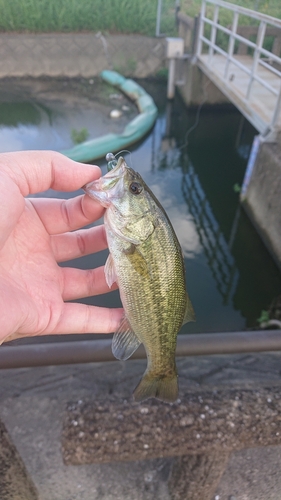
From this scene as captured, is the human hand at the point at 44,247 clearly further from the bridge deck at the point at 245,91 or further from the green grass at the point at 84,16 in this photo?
the green grass at the point at 84,16

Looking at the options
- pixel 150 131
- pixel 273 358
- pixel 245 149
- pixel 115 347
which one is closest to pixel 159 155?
pixel 150 131

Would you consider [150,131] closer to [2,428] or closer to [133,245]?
[133,245]

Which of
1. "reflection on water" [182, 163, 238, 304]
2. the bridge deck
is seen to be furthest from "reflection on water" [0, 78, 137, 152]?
"reflection on water" [182, 163, 238, 304]

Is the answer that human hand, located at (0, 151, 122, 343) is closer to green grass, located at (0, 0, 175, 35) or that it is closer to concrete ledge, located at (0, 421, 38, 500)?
concrete ledge, located at (0, 421, 38, 500)

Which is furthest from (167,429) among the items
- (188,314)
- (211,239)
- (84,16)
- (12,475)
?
(84,16)

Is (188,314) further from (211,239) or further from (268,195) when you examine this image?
(211,239)

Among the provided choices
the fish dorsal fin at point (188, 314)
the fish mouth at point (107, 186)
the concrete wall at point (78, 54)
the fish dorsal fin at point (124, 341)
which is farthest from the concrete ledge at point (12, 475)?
the concrete wall at point (78, 54)

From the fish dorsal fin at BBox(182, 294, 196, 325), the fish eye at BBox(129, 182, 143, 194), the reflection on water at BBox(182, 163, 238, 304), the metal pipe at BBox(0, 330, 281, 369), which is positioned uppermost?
the fish eye at BBox(129, 182, 143, 194)
